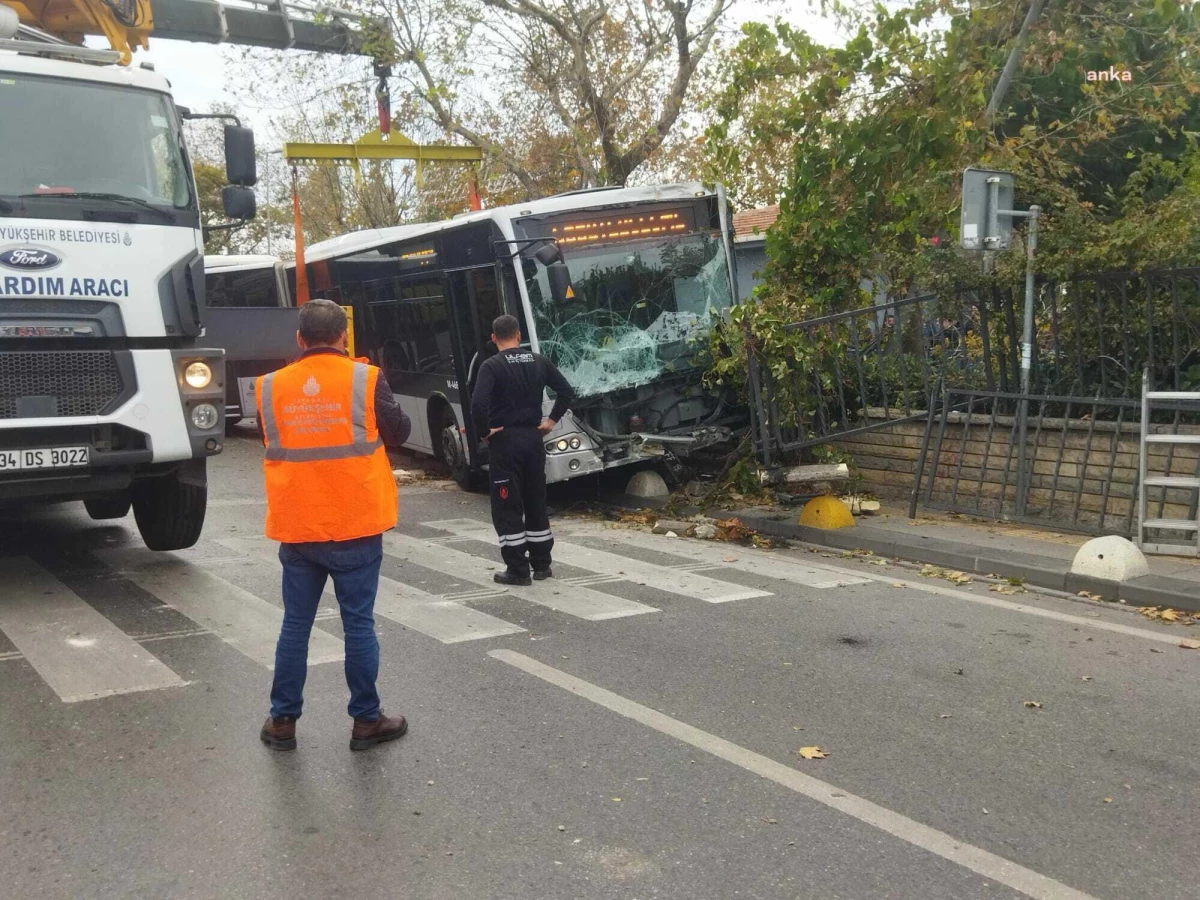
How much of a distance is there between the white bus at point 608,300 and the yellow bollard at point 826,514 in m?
1.62

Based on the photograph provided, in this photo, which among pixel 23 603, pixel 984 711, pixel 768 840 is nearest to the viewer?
pixel 768 840

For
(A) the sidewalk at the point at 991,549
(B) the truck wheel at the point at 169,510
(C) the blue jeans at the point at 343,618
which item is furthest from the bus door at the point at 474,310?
(C) the blue jeans at the point at 343,618

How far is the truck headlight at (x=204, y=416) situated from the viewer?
7.49 m

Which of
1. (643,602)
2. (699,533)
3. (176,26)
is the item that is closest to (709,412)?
(699,533)

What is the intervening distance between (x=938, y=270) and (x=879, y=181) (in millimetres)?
1258

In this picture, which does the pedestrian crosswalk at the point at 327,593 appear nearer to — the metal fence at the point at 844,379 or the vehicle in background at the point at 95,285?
the vehicle in background at the point at 95,285

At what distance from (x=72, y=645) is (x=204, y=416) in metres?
1.82

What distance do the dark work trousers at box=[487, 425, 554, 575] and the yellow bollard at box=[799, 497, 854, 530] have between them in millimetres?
2718

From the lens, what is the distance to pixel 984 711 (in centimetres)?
517

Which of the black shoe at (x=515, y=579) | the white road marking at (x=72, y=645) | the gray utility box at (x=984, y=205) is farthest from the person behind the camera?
the gray utility box at (x=984, y=205)

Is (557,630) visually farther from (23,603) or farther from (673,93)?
(673,93)

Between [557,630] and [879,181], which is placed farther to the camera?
[879,181]

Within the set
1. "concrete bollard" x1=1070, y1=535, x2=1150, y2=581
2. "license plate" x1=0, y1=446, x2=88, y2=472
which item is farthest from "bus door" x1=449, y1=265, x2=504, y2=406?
"concrete bollard" x1=1070, y1=535, x2=1150, y2=581

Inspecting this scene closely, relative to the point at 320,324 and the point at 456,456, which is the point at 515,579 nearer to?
the point at 320,324
